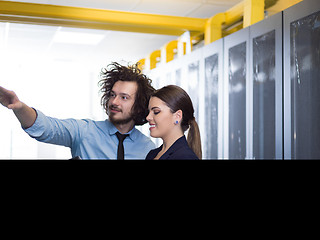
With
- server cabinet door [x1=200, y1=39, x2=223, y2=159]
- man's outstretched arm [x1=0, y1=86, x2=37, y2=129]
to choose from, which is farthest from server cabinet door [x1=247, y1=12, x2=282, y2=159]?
man's outstretched arm [x1=0, y1=86, x2=37, y2=129]

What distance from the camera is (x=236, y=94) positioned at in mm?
1821

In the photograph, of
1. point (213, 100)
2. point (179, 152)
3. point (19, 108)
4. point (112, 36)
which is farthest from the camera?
point (112, 36)

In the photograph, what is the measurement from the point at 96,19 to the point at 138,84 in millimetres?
759

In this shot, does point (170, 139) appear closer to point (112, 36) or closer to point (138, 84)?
point (138, 84)

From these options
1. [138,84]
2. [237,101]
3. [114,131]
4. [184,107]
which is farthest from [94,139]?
[237,101]

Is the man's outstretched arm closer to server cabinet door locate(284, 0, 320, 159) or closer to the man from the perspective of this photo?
the man

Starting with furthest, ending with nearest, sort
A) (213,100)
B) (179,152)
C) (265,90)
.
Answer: (213,100)
(265,90)
(179,152)

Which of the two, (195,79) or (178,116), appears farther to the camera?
(195,79)

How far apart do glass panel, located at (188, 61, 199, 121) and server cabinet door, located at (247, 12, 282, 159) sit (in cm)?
50

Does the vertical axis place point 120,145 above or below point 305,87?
below

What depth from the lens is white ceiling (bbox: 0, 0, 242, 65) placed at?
252 cm

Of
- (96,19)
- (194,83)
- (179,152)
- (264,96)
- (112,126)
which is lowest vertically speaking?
(179,152)

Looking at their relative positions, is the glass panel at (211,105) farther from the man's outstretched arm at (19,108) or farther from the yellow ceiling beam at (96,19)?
the man's outstretched arm at (19,108)

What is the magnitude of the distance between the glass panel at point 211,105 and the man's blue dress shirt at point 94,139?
481 millimetres
